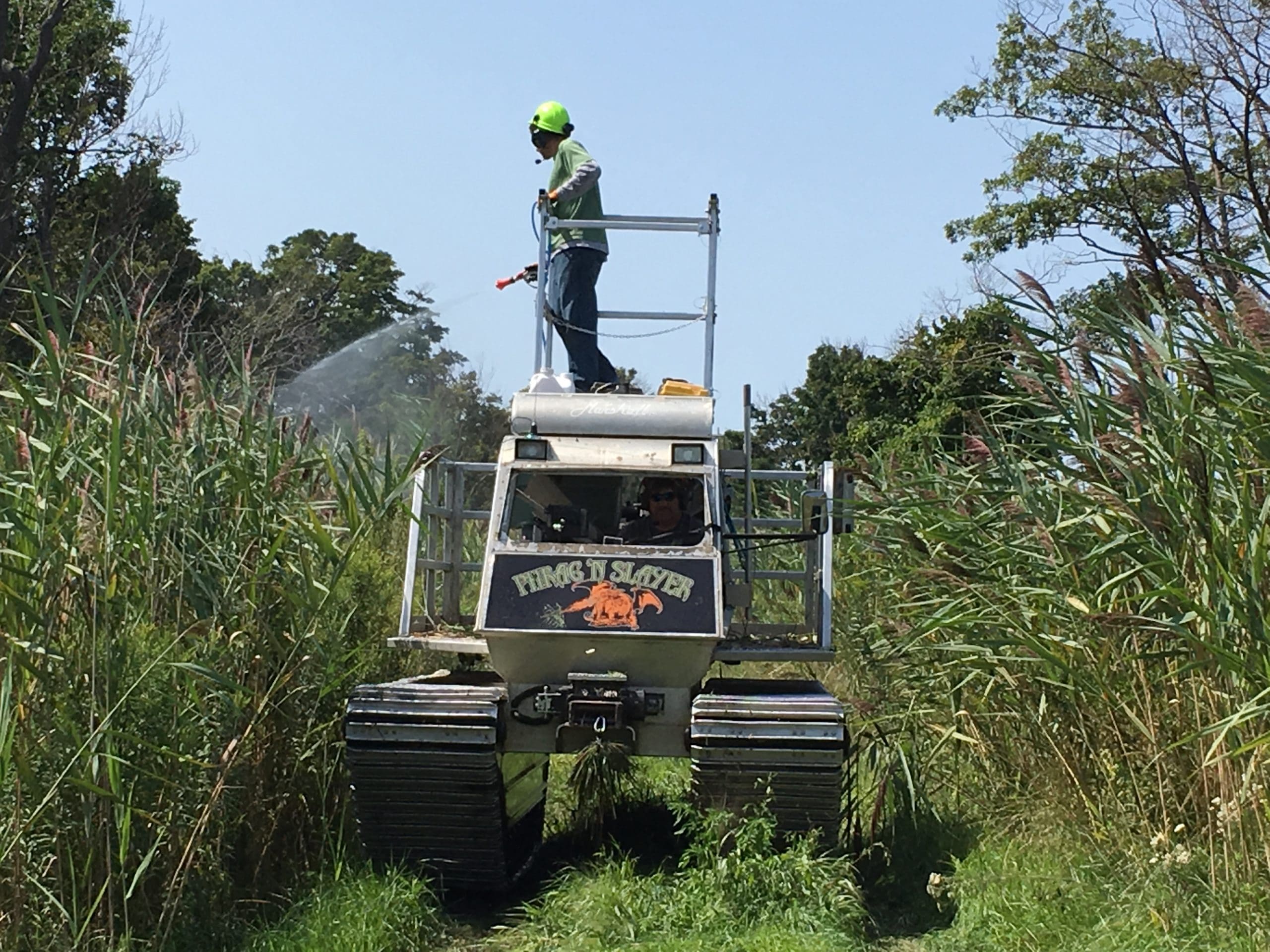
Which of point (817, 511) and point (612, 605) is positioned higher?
point (817, 511)

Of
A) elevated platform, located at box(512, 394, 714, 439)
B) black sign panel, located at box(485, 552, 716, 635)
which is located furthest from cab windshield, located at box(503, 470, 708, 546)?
black sign panel, located at box(485, 552, 716, 635)

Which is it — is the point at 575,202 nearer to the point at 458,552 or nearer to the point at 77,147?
the point at 458,552

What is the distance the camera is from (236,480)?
666 centimetres

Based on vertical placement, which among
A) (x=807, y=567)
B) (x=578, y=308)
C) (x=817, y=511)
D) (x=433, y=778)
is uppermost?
(x=578, y=308)

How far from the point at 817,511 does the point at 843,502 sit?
0.28 m

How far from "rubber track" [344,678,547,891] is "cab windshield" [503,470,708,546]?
1080 mm

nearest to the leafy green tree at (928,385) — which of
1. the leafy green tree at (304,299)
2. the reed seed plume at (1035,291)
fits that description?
the reed seed plume at (1035,291)

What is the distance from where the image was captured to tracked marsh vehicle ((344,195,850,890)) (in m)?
7.11

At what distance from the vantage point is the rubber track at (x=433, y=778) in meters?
7.09

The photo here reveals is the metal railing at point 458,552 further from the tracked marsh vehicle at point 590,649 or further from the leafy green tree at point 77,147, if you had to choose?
the leafy green tree at point 77,147

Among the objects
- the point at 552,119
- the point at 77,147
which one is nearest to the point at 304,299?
the point at 77,147

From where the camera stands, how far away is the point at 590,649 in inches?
296

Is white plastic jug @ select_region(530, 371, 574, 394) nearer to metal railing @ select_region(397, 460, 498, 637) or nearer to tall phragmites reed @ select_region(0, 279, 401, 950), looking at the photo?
metal railing @ select_region(397, 460, 498, 637)

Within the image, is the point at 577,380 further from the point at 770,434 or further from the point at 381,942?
the point at 770,434
